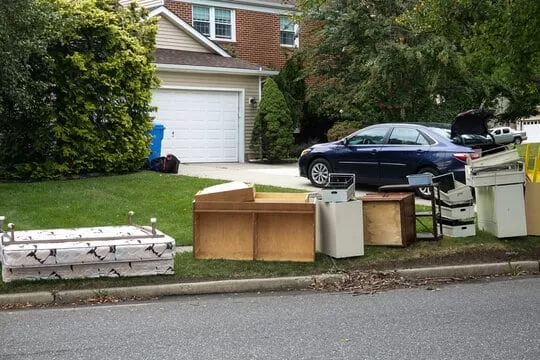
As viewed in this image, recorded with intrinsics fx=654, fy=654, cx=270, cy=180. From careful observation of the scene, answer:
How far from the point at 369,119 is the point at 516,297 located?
1404 cm

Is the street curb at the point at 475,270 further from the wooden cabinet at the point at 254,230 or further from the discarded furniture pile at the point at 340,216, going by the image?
the wooden cabinet at the point at 254,230

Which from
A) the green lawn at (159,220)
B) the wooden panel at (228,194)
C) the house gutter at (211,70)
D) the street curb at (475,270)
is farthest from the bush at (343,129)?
the wooden panel at (228,194)

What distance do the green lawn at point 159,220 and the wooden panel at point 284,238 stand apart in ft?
0.45

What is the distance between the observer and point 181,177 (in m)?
15.3

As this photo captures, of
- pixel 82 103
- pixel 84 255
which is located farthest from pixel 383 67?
pixel 84 255

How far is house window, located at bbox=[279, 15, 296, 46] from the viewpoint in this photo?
83.1ft

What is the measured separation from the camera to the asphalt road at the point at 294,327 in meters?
5.29

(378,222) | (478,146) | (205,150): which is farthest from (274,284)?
(205,150)

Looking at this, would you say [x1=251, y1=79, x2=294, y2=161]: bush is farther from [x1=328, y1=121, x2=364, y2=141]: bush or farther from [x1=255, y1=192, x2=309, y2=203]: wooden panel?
[x1=255, y1=192, x2=309, y2=203]: wooden panel

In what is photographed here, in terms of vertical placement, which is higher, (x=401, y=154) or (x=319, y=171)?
(x=401, y=154)

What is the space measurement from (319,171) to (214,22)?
36.7ft

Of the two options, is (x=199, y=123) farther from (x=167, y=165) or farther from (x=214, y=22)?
(x=214, y=22)

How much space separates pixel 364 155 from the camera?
45.3 feet

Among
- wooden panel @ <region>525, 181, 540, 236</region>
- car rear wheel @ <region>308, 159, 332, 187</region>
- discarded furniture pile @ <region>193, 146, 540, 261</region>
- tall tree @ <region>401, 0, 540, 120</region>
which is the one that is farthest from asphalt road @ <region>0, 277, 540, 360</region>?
car rear wheel @ <region>308, 159, 332, 187</region>
